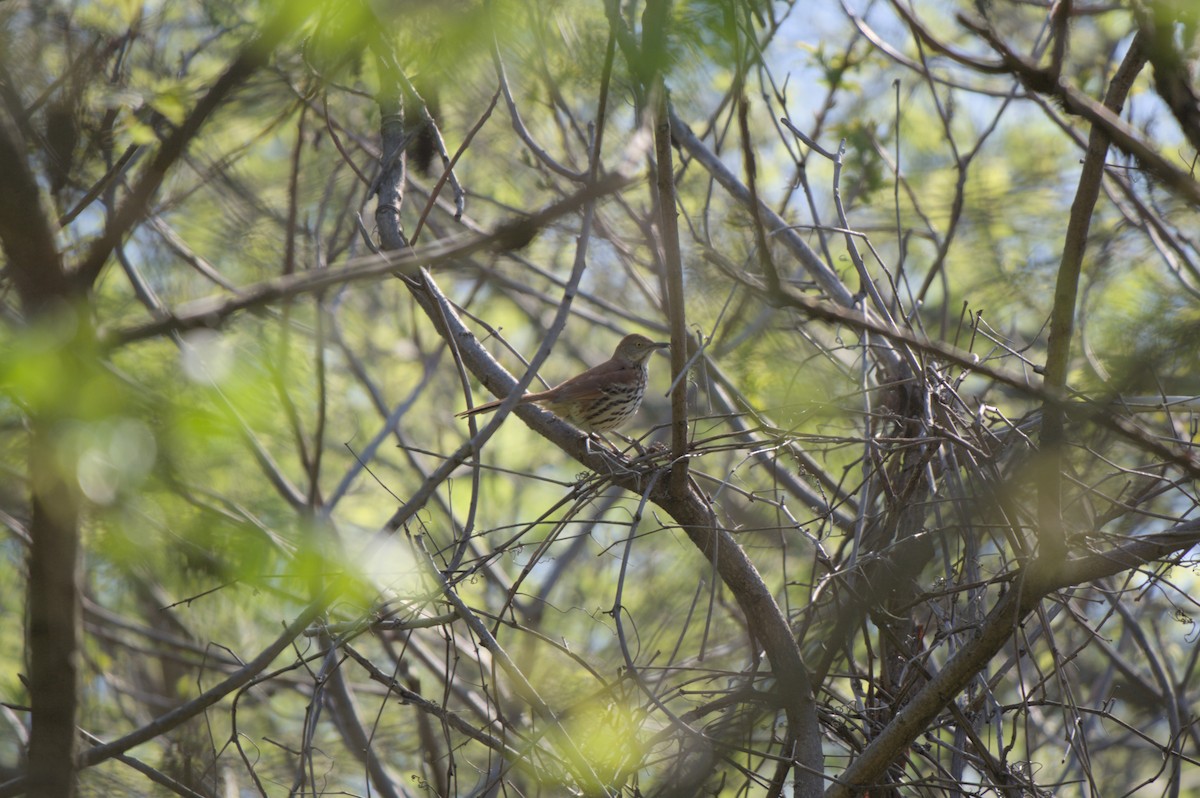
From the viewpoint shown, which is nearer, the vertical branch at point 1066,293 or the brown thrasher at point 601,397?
the vertical branch at point 1066,293

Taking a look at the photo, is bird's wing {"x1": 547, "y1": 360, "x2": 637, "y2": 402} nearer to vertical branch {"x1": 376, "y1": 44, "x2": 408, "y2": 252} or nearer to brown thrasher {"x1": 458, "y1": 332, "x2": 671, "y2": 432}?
brown thrasher {"x1": 458, "y1": 332, "x2": 671, "y2": 432}

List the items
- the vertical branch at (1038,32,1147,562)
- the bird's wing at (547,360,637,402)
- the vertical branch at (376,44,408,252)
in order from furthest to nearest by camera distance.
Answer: the bird's wing at (547,360,637,402) → the vertical branch at (376,44,408,252) → the vertical branch at (1038,32,1147,562)

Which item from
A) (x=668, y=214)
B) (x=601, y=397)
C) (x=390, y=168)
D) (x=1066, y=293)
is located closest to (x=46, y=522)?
(x=668, y=214)

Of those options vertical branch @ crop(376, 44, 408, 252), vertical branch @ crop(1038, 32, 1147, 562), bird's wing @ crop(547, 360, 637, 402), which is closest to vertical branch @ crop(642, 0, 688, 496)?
vertical branch @ crop(1038, 32, 1147, 562)

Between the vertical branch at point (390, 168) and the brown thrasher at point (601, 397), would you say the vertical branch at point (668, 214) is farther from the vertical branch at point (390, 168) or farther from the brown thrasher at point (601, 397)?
the brown thrasher at point (601, 397)

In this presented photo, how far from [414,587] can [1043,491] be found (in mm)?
1721

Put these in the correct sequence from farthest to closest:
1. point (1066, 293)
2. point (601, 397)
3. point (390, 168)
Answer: point (601, 397), point (390, 168), point (1066, 293)

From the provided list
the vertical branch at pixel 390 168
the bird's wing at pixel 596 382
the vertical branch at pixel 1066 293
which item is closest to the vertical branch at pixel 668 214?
the vertical branch at pixel 1066 293

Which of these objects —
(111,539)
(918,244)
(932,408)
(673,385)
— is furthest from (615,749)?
(918,244)

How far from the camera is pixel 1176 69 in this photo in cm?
178

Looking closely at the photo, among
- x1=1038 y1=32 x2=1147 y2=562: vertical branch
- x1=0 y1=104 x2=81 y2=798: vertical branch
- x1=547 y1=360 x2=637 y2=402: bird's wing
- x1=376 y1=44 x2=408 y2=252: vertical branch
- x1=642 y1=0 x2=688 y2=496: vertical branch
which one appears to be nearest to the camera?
x1=0 y1=104 x2=81 y2=798: vertical branch

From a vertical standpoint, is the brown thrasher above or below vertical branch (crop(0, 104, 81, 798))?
above

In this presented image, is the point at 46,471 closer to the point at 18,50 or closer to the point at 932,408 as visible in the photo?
the point at 18,50

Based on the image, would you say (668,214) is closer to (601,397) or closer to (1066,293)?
(1066,293)
